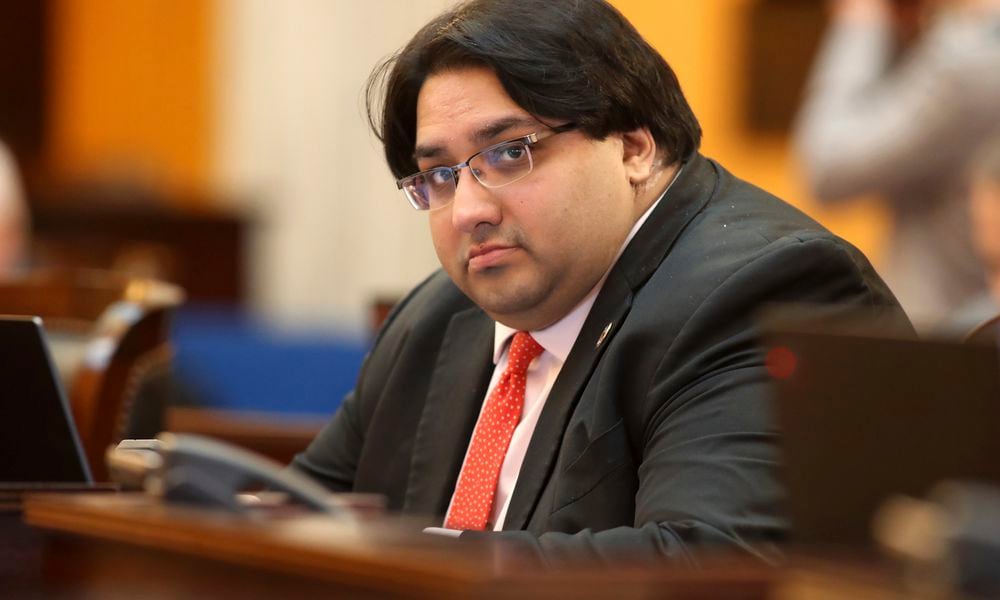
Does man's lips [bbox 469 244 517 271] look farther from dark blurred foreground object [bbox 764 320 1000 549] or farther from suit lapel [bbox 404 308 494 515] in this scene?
dark blurred foreground object [bbox 764 320 1000 549]

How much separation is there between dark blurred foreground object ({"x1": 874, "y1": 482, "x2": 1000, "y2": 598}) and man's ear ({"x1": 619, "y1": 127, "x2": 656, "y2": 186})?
4.39 ft

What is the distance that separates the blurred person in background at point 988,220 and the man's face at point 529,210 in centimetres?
122

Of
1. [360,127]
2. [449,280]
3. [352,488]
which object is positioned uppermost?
[360,127]

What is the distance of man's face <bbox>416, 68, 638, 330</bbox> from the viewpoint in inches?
93.2

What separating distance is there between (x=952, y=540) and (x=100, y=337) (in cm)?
231

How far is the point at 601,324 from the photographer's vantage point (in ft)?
7.70

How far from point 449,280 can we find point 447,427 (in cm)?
38

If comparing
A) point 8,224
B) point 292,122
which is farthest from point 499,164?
point 292,122

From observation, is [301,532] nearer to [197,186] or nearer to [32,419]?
[32,419]

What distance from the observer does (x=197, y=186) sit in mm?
9688

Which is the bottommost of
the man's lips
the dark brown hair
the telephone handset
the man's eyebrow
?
the telephone handset

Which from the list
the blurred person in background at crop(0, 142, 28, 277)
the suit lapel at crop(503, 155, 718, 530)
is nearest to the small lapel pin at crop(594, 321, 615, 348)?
the suit lapel at crop(503, 155, 718, 530)

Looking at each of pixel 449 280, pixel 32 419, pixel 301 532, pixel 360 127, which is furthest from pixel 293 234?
pixel 301 532

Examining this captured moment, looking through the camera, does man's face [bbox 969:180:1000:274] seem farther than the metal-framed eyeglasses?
Yes
